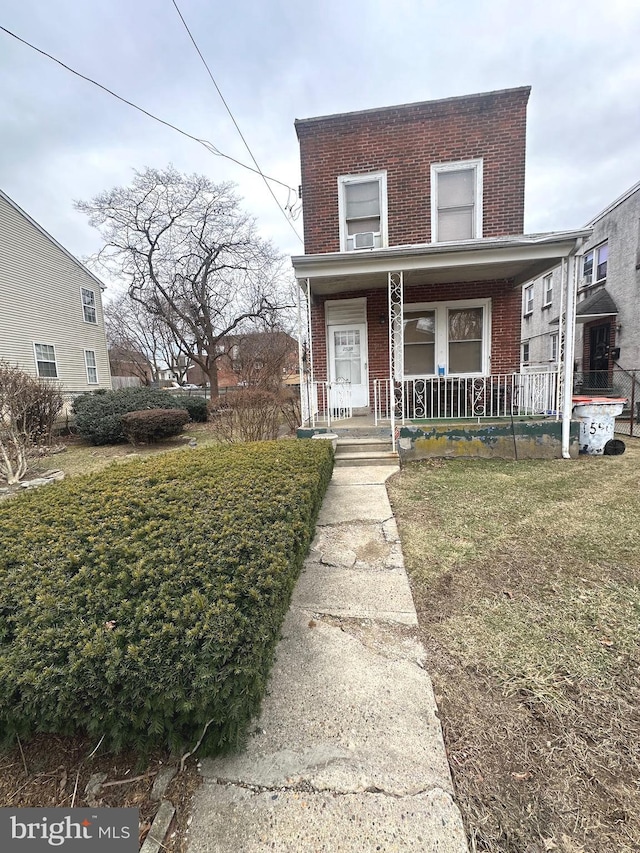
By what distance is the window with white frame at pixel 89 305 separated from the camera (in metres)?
17.7

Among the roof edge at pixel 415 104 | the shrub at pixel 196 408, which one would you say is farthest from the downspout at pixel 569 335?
the shrub at pixel 196 408

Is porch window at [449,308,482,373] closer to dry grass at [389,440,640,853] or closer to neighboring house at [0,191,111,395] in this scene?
dry grass at [389,440,640,853]

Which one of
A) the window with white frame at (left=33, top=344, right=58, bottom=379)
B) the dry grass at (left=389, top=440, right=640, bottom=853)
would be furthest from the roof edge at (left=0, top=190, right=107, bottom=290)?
the dry grass at (left=389, top=440, right=640, bottom=853)

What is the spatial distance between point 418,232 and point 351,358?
3241mm

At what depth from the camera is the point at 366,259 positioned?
6.49m

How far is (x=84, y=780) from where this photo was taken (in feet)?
4.71

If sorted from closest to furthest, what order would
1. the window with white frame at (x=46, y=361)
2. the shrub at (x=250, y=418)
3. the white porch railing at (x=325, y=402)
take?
the white porch railing at (x=325, y=402) → the shrub at (x=250, y=418) → the window with white frame at (x=46, y=361)

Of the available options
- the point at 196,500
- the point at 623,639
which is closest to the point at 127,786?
the point at 196,500

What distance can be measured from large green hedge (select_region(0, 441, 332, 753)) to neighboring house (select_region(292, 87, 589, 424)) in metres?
5.65

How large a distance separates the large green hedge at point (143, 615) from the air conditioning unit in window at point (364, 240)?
8.00 metres

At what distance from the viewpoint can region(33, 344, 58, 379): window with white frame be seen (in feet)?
49.2

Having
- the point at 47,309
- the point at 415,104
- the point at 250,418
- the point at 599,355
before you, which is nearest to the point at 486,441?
the point at 250,418

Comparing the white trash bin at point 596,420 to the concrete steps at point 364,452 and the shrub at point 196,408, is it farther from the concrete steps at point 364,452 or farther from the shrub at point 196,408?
the shrub at point 196,408

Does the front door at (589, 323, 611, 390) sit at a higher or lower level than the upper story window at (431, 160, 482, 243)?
lower
